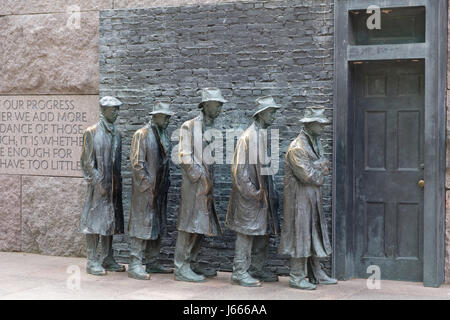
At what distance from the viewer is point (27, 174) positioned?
445 inches

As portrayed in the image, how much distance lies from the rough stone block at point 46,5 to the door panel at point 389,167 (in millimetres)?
3736

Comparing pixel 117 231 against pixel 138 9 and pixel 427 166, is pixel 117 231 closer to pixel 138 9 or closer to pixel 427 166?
pixel 138 9

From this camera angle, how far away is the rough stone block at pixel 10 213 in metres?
11.3

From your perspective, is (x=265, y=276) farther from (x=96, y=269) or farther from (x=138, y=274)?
(x=96, y=269)

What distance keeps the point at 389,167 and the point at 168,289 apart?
3097 millimetres

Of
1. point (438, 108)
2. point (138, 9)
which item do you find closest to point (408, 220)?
point (438, 108)

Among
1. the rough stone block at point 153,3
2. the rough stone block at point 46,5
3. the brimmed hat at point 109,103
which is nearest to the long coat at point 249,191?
the brimmed hat at point 109,103

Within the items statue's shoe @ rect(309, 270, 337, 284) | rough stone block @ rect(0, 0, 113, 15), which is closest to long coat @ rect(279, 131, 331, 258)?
statue's shoe @ rect(309, 270, 337, 284)

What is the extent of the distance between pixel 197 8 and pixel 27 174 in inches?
139

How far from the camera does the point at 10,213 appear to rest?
37.3 feet

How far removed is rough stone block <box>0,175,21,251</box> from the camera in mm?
11344

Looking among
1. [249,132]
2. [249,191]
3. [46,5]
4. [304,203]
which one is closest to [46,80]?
[46,5]

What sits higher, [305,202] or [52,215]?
[305,202]

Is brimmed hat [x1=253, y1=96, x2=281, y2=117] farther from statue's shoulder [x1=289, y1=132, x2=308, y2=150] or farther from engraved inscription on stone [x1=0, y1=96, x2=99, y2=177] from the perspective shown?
engraved inscription on stone [x1=0, y1=96, x2=99, y2=177]
